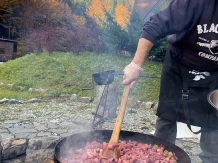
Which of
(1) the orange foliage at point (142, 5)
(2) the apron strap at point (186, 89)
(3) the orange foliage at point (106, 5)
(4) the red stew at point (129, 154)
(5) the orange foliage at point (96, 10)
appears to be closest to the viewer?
(4) the red stew at point (129, 154)

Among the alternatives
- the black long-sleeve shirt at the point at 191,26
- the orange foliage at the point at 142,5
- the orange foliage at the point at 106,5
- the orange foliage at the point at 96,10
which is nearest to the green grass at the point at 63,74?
the orange foliage at the point at 96,10

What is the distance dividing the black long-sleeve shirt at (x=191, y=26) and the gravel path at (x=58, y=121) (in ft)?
5.89

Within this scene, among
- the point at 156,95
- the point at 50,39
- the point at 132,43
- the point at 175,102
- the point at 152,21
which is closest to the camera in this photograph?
the point at 152,21

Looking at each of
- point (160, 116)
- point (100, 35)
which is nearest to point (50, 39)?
point (100, 35)

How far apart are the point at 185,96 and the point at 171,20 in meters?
0.78

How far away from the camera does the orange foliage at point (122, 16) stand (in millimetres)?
11095

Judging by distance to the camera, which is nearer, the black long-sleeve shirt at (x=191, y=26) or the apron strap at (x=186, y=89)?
the black long-sleeve shirt at (x=191, y=26)

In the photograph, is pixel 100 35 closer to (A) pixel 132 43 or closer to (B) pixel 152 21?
(A) pixel 132 43

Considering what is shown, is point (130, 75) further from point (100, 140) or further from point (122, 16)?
point (122, 16)

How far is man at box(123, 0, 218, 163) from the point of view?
7.33ft

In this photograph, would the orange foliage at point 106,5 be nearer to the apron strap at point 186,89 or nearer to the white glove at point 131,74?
the apron strap at point 186,89

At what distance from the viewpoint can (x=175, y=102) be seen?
9.00 feet

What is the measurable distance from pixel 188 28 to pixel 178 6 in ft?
0.71

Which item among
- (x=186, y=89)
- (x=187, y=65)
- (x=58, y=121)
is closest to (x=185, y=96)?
(x=186, y=89)
